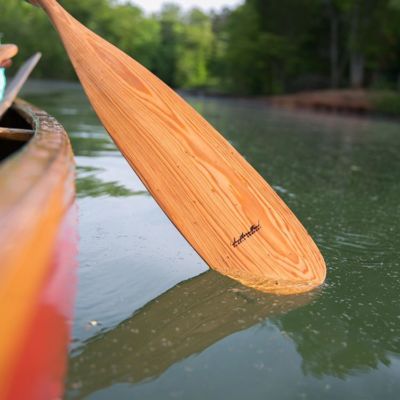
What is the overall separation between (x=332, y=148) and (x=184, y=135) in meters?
5.85

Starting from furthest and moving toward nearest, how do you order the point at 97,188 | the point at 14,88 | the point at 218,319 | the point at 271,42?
the point at 271,42, the point at 97,188, the point at 14,88, the point at 218,319

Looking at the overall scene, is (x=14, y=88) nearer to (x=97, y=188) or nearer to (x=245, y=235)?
(x=97, y=188)

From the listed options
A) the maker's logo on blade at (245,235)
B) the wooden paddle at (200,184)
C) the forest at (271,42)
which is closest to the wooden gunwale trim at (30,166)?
the wooden paddle at (200,184)

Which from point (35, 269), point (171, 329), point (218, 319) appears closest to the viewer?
point (35, 269)

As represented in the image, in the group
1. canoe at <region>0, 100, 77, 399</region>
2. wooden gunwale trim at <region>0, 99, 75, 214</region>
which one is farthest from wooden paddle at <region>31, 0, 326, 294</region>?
canoe at <region>0, 100, 77, 399</region>

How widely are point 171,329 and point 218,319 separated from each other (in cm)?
21

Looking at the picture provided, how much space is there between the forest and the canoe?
2002cm

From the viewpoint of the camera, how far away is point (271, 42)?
2672cm

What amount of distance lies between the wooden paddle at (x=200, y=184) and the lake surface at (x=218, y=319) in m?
0.13

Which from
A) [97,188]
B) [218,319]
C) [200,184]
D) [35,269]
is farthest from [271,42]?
[35,269]

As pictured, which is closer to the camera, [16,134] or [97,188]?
[16,134]

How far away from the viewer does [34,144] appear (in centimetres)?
158

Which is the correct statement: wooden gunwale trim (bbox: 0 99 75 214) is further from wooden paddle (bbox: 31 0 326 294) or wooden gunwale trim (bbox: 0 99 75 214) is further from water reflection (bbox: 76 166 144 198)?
water reflection (bbox: 76 166 144 198)

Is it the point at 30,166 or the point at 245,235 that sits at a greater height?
the point at 30,166
